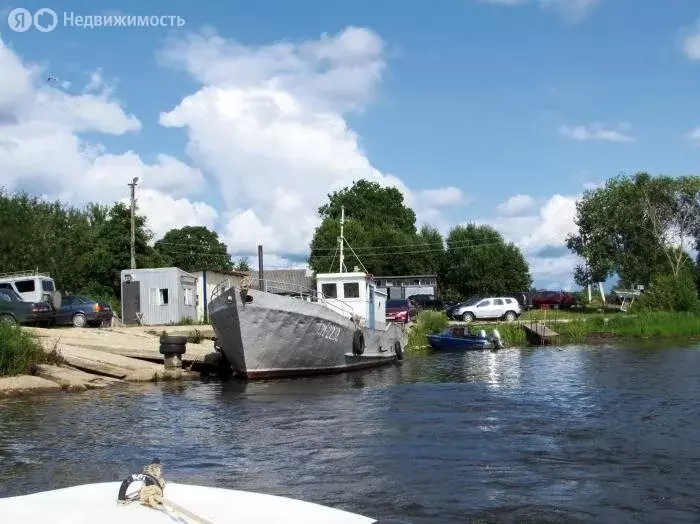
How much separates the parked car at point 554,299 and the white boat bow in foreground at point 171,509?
188 feet

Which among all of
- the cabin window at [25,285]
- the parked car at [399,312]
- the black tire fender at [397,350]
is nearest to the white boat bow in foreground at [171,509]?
the black tire fender at [397,350]

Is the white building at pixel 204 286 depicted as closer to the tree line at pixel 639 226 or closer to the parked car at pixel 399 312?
the parked car at pixel 399 312

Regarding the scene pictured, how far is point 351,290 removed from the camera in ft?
94.3

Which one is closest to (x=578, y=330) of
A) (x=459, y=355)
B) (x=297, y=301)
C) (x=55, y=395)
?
(x=459, y=355)

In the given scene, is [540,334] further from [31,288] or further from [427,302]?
[31,288]

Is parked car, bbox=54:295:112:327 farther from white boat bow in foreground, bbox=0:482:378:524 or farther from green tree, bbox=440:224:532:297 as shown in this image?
green tree, bbox=440:224:532:297

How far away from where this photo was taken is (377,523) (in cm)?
596

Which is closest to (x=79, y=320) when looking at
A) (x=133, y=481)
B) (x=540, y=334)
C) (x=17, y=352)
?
(x=17, y=352)

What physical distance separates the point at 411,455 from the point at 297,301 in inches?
474

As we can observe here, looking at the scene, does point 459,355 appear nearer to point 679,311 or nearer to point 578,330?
point 578,330

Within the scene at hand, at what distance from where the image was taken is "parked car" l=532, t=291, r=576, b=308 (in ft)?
202

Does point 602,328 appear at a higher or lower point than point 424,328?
lower

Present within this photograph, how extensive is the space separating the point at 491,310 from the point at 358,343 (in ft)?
82.0

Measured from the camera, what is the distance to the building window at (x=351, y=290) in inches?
1129
